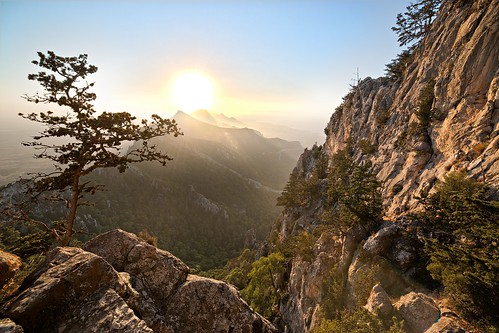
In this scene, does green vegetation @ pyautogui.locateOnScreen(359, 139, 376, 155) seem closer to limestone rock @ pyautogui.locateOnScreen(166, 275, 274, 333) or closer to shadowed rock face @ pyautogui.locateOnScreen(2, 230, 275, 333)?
shadowed rock face @ pyautogui.locateOnScreen(2, 230, 275, 333)

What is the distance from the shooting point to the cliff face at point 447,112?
24.8 m

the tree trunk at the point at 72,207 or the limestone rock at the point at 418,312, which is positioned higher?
the tree trunk at the point at 72,207

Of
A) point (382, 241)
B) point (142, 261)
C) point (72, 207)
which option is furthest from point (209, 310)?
point (382, 241)

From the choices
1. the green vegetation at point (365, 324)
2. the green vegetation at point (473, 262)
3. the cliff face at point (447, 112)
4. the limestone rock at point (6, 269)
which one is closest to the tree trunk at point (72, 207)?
the limestone rock at point (6, 269)

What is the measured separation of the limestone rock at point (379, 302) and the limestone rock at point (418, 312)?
0.65 metres

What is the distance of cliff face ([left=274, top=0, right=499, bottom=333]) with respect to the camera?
66.5 ft

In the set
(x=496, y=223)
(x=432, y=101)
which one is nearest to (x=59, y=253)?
(x=496, y=223)

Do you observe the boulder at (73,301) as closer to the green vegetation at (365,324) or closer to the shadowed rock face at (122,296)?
the shadowed rock face at (122,296)

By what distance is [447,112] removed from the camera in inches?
1246

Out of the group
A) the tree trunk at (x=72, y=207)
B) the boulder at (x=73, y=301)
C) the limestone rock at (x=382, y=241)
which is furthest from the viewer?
the limestone rock at (x=382, y=241)

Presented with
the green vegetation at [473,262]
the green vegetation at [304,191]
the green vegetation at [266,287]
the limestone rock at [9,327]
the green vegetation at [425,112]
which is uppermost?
the green vegetation at [425,112]

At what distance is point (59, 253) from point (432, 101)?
4740cm

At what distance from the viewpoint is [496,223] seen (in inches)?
534

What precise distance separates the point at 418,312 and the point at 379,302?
97.8 inches
